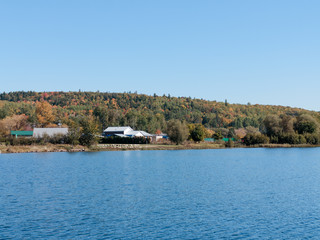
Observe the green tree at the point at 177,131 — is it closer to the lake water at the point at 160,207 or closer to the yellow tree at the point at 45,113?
the yellow tree at the point at 45,113

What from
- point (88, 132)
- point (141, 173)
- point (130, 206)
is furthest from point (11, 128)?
point (130, 206)

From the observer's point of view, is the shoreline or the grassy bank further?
the shoreline

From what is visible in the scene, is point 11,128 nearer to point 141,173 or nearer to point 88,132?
point 88,132

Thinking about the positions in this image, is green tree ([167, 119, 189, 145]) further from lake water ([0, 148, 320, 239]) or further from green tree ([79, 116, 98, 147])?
lake water ([0, 148, 320, 239])

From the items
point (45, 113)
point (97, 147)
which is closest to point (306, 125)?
point (97, 147)

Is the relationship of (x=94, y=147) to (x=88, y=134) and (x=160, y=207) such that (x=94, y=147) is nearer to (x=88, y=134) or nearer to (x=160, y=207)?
(x=88, y=134)

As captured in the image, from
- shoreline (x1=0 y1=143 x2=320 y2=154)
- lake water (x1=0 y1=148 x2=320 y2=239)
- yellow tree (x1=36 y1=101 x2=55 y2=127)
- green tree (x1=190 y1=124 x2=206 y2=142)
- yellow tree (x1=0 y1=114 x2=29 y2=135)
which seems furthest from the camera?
yellow tree (x1=36 y1=101 x2=55 y2=127)

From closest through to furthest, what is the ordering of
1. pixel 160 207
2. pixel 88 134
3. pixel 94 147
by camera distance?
pixel 160 207 < pixel 88 134 < pixel 94 147

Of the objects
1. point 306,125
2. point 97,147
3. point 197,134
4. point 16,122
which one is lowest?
point 97,147

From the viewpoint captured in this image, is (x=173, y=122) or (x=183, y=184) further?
(x=173, y=122)

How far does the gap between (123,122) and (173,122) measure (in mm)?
63752

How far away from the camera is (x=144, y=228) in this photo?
914 inches

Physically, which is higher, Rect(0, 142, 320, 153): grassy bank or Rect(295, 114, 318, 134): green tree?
Rect(295, 114, 318, 134): green tree

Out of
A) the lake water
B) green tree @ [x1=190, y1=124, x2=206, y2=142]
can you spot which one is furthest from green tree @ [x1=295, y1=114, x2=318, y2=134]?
the lake water
